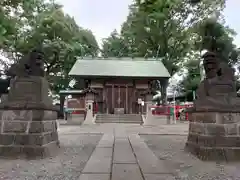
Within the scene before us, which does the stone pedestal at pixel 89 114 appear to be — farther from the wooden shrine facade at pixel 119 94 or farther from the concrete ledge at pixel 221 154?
the concrete ledge at pixel 221 154

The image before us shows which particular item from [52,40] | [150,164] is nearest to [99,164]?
[150,164]

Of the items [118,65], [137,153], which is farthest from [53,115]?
[118,65]

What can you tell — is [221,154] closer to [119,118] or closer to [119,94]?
[119,118]

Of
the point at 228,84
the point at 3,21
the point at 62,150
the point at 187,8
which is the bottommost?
the point at 62,150

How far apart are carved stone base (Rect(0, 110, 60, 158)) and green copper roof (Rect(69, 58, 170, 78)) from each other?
13862mm

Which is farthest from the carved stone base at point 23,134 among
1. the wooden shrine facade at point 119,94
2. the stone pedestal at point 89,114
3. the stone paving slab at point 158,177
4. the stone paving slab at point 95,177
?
the wooden shrine facade at point 119,94

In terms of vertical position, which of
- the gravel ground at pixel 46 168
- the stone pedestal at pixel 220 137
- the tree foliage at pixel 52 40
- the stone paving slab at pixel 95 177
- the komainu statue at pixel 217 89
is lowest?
the gravel ground at pixel 46 168

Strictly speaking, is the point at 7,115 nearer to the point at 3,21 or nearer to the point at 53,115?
the point at 53,115

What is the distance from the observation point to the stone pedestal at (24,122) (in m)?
4.35

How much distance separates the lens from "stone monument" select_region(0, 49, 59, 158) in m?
4.36

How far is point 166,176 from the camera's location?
3088 mm

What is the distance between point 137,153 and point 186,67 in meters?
23.4

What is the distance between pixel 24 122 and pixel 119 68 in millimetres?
16379

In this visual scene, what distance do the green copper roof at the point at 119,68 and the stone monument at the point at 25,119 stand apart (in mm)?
13614
